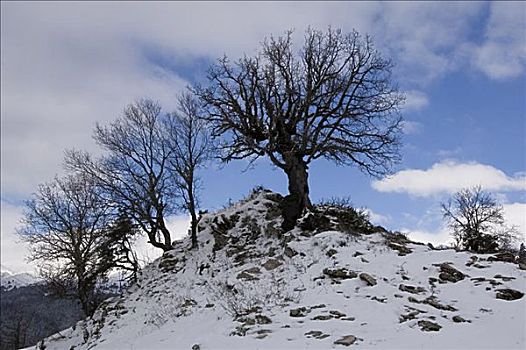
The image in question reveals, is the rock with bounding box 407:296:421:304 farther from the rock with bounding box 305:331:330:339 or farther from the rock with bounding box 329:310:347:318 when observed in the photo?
the rock with bounding box 305:331:330:339

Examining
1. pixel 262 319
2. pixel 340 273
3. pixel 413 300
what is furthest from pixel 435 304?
pixel 262 319

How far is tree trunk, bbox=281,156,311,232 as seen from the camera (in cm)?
1839

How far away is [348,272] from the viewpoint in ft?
37.4

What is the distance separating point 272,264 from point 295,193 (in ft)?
17.2

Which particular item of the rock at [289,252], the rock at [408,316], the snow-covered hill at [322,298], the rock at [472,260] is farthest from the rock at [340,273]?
the rock at [472,260]

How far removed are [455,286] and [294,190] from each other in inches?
370

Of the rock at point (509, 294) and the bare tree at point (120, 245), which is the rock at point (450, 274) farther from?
the bare tree at point (120, 245)

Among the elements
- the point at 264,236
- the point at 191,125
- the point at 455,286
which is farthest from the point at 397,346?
the point at 191,125

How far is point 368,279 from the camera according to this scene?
10.6m

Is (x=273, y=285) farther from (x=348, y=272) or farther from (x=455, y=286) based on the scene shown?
(x=455, y=286)

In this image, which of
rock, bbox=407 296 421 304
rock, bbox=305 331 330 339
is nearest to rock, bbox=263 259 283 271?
rock, bbox=407 296 421 304

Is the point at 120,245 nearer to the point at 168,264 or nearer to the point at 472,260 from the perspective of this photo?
the point at 168,264

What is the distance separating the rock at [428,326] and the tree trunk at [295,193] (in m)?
10.3

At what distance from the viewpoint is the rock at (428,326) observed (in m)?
7.64
